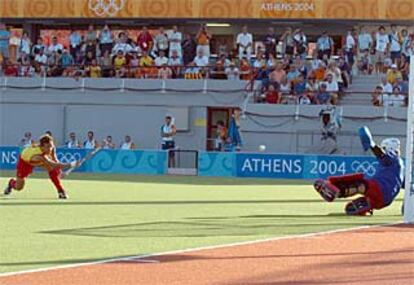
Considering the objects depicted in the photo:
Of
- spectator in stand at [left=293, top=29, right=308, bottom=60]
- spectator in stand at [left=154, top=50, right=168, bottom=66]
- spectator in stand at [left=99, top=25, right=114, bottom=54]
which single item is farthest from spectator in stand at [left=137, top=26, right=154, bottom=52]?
spectator in stand at [left=293, top=29, right=308, bottom=60]

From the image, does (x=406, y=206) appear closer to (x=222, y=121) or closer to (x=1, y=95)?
(x=222, y=121)

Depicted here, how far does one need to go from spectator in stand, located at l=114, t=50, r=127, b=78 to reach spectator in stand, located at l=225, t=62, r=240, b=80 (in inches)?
155

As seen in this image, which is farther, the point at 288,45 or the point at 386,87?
the point at 288,45

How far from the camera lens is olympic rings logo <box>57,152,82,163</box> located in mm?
37625

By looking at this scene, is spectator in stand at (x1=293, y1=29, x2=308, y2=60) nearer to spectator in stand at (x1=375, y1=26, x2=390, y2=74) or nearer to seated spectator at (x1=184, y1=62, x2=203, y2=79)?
spectator in stand at (x1=375, y1=26, x2=390, y2=74)

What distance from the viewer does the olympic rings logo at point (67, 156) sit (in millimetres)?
37625

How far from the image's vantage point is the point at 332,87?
3888 cm

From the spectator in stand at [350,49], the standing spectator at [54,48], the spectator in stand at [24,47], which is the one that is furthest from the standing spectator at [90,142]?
the spectator in stand at [350,49]

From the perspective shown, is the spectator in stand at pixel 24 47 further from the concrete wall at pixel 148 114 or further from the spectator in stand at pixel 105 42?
the spectator in stand at pixel 105 42

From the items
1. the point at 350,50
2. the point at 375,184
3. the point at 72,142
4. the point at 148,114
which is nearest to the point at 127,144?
the point at 72,142

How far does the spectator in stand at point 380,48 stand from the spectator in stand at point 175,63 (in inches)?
275

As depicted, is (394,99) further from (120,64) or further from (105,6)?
(105,6)

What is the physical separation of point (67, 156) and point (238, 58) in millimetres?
8169

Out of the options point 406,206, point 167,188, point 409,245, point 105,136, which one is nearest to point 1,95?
point 105,136
